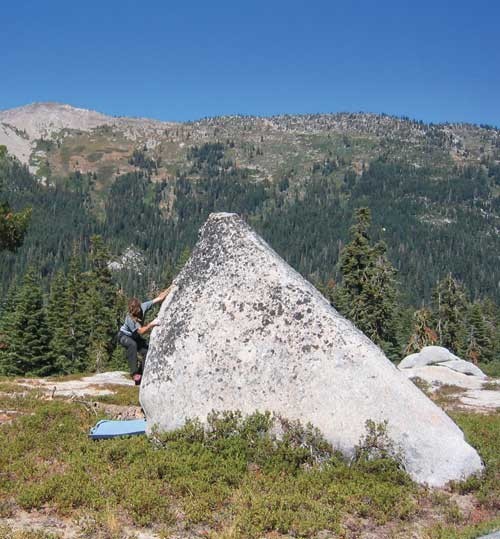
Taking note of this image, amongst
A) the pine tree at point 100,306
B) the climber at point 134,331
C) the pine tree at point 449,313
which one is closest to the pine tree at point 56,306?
the pine tree at point 100,306

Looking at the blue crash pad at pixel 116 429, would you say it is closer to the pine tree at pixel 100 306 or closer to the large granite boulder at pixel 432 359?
the large granite boulder at pixel 432 359

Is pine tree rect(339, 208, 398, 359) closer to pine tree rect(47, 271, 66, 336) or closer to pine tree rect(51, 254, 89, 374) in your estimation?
pine tree rect(51, 254, 89, 374)

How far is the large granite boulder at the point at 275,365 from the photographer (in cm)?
989

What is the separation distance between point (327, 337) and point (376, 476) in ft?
9.33

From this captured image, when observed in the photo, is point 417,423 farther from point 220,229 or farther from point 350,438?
point 220,229

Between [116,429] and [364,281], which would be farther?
[364,281]

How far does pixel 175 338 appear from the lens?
37.8 feet

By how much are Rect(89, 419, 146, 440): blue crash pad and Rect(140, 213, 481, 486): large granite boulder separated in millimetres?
542

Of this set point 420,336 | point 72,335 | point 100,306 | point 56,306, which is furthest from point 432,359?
point 56,306

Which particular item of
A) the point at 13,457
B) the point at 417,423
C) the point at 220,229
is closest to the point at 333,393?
the point at 417,423

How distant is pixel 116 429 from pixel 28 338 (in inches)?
1729

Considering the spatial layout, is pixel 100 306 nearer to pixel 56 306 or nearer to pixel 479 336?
pixel 56 306

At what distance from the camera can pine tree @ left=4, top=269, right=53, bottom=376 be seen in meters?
50.7

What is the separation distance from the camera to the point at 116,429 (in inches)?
451
